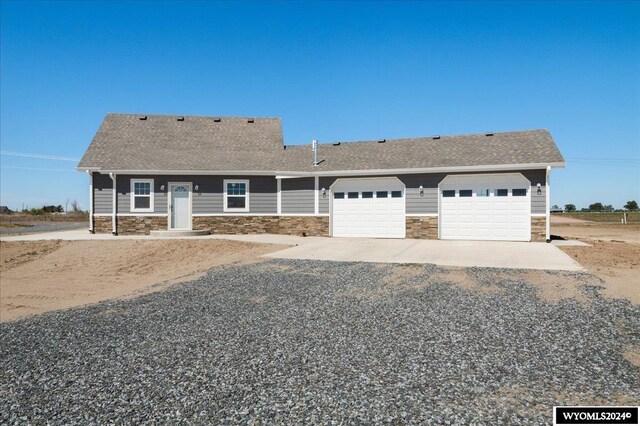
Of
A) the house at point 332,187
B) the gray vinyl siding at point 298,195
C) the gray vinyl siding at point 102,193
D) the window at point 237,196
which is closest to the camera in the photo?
the house at point 332,187

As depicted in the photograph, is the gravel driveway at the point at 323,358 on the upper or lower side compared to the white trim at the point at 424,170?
lower

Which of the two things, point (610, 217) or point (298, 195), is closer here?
point (298, 195)

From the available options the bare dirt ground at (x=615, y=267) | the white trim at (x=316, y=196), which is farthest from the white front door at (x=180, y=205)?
the bare dirt ground at (x=615, y=267)

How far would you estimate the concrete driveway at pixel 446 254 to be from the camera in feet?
33.2

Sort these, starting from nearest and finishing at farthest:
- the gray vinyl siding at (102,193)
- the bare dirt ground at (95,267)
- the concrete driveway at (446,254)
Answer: the bare dirt ground at (95,267) → the concrete driveway at (446,254) → the gray vinyl siding at (102,193)

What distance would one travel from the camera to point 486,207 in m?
16.1

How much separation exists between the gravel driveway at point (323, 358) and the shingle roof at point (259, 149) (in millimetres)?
10591

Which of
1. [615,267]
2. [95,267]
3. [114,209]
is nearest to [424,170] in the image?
[615,267]

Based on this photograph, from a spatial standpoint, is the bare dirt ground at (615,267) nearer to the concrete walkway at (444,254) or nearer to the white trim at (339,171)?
the concrete walkway at (444,254)

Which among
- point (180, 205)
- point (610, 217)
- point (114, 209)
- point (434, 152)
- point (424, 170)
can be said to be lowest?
point (610, 217)

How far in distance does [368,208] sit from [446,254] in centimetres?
638

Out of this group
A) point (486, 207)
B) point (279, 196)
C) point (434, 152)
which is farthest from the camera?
point (279, 196)

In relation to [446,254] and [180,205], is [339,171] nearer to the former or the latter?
[446,254]

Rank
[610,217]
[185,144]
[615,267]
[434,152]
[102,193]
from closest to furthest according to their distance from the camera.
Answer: [615,267] < [434,152] < [102,193] < [185,144] < [610,217]
